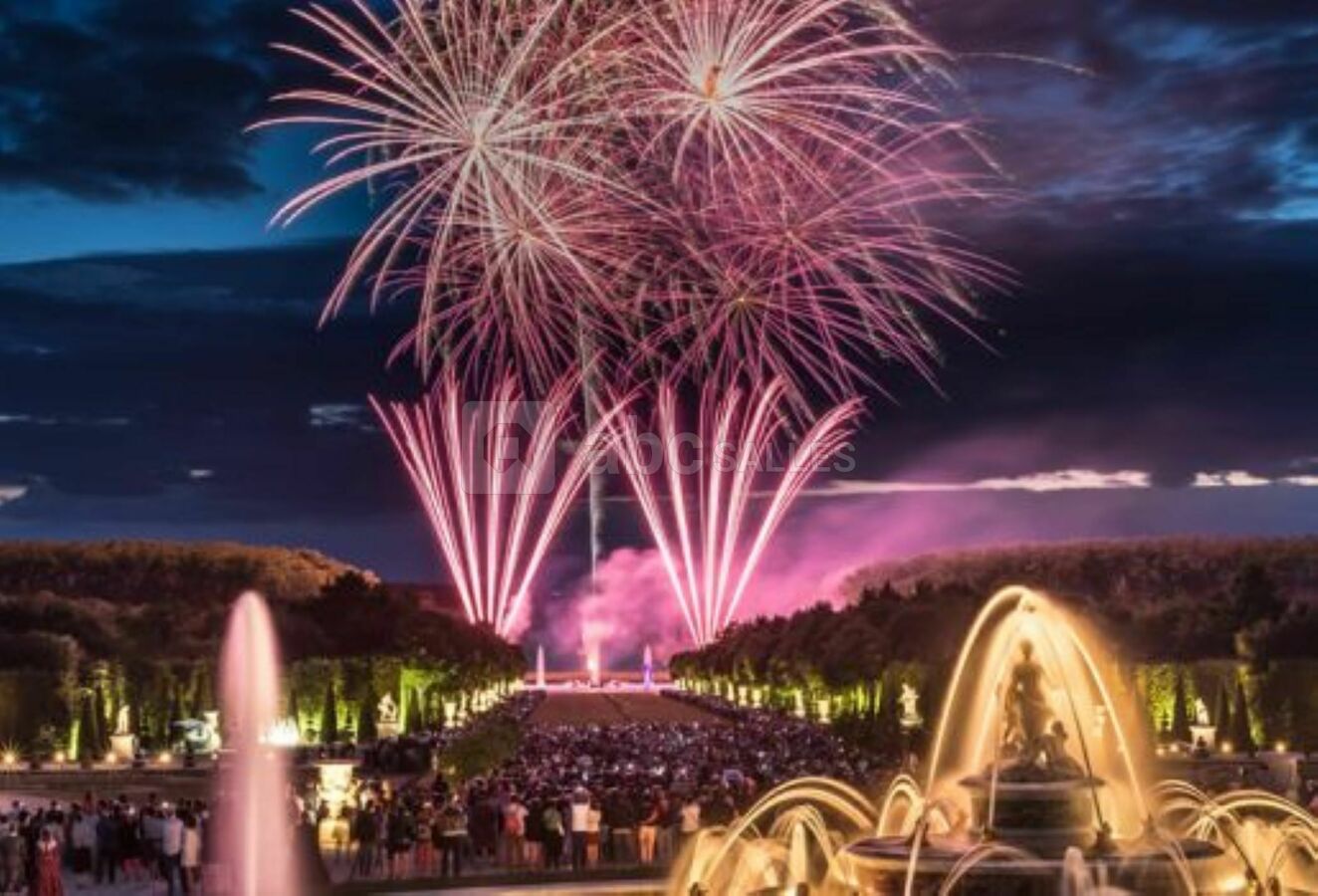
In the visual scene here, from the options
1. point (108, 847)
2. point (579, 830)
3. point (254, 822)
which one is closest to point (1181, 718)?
point (579, 830)

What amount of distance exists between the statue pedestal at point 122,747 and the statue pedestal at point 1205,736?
107ft

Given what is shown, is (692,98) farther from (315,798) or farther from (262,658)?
(262,658)

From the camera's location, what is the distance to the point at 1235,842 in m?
23.7

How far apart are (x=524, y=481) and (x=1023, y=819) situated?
53.4 metres

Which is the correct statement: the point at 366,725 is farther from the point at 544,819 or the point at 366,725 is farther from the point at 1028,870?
the point at 1028,870

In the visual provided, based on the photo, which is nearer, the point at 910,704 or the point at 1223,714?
the point at 1223,714

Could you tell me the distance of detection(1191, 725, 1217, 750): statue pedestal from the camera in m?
60.6

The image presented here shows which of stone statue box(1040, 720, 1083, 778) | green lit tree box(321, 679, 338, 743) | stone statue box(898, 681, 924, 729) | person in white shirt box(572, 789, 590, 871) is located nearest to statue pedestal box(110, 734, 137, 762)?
green lit tree box(321, 679, 338, 743)

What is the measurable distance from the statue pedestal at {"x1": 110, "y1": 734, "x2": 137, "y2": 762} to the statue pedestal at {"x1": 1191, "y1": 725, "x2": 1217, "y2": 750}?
3262 cm

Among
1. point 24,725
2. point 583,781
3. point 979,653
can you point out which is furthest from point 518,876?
point 979,653

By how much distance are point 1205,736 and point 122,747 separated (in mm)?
33762

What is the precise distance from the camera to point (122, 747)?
63.9 meters

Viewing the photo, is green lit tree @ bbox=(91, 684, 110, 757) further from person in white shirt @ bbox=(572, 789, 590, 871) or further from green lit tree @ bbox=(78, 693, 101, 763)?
person in white shirt @ bbox=(572, 789, 590, 871)

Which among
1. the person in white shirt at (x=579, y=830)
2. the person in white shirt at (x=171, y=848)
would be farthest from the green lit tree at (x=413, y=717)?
the person in white shirt at (x=171, y=848)
